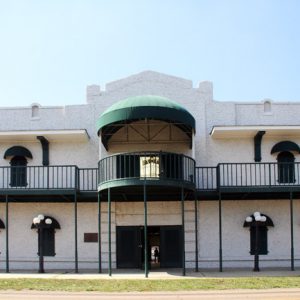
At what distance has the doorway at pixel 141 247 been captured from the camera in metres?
21.8

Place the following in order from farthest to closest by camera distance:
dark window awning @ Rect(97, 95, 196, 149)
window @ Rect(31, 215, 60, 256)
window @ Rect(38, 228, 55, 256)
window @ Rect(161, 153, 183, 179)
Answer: window @ Rect(38, 228, 55, 256), window @ Rect(31, 215, 60, 256), window @ Rect(161, 153, 183, 179), dark window awning @ Rect(97, 95, 196, 149)

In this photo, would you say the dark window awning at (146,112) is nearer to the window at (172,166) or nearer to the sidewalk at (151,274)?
the window at (172,166)

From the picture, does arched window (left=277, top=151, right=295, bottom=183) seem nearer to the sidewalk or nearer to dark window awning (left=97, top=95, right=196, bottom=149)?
the sidewalk

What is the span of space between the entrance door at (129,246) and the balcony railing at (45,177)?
2.32 meters

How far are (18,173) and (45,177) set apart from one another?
1.23 meters

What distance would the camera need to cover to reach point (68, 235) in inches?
881

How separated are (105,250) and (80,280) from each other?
4.95m

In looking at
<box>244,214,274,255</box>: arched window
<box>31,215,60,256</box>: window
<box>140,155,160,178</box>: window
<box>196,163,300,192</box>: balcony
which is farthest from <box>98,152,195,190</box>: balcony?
<box>244,214,274,255</box>: arched window

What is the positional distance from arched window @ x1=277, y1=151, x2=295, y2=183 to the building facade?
0.05m

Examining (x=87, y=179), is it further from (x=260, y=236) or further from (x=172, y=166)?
(x=260, y=236)

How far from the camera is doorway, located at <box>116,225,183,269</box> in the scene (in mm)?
21766

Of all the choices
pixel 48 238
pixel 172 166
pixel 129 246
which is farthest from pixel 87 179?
pixel 172 166

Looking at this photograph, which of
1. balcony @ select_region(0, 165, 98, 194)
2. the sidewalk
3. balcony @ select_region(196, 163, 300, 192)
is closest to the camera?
the sidewalk

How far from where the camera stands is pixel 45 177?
22.7 m
